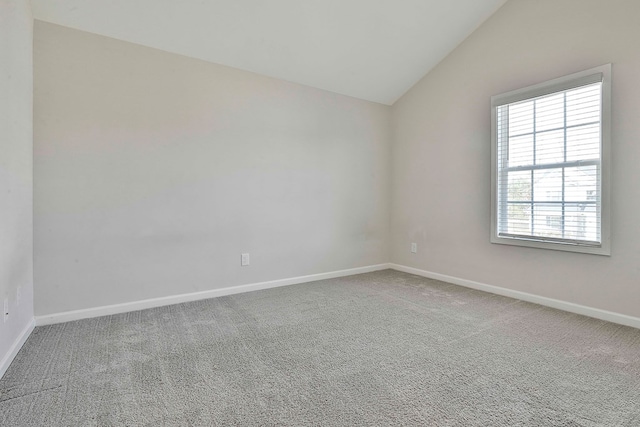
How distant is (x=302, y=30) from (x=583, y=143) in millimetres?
2699

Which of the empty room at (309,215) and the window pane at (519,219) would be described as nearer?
the empty room at (309,215)

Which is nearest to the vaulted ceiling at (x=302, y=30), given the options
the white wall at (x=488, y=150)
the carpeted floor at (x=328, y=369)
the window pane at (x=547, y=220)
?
the white wall at (x=488, y=150)

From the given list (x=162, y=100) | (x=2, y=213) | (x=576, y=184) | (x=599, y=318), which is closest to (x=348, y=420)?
(x=2, y=213)

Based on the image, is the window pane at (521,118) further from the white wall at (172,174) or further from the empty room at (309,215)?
the white wall at (172,174)

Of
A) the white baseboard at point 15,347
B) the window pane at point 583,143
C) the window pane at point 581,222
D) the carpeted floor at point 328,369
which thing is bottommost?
the carpeted floor at point 328,369

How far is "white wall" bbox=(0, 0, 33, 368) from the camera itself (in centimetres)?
188

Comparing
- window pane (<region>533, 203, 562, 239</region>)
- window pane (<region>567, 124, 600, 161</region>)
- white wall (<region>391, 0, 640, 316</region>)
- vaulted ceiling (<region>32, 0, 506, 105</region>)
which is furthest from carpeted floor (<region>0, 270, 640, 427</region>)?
vaulted ceiling (<region>32, 0, 506, 105</region>)

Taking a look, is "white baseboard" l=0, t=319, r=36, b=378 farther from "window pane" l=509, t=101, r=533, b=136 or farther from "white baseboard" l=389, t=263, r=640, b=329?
"window pane" l=509, t=101, r=533, b=136

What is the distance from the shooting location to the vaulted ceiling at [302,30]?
2611mm

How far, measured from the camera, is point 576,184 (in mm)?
2773

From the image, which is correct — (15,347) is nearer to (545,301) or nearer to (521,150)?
(545,301)

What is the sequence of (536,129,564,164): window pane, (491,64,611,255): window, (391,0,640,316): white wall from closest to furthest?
(391,0,640,316): white wall, (491,64,611,255): window, (536,129,564,164): window pane

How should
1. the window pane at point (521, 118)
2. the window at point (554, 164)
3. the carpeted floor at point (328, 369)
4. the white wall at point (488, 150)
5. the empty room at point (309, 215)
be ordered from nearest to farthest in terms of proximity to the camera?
the carpeted floor at point (328, 369)
the empty room at point (309, 215)
the white wall at point (488, 150)
the window at point (554, 164)
the window pane at point (521, 118)

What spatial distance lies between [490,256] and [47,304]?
4.11 meters
